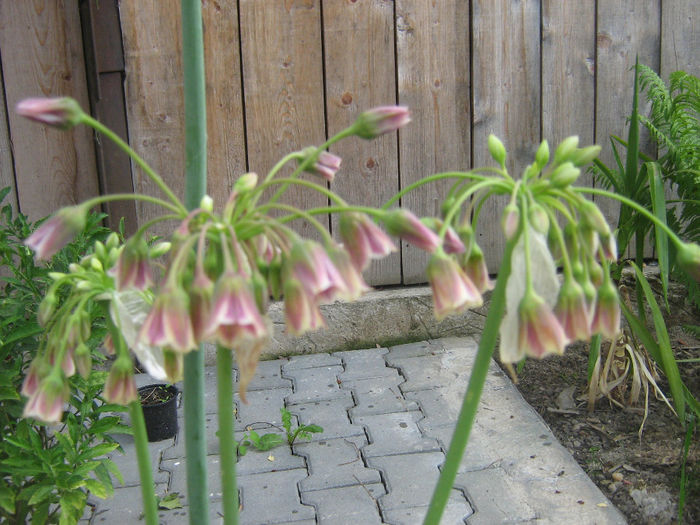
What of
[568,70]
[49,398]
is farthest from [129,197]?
[568,70]

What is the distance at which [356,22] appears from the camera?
350 centimetres

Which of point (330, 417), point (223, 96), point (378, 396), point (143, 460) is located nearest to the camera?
point (143, 460)

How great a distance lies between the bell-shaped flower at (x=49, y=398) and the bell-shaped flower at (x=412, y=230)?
1.40ft

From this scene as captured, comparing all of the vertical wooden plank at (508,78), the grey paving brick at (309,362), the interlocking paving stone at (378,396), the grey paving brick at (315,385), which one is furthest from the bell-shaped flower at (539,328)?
the vertical wooden plank at (508,78)

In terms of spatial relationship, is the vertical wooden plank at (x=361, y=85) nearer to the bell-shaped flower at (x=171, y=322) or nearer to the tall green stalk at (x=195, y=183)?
the tall green stalk at (x=195, y=183)

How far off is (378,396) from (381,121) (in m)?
2.49

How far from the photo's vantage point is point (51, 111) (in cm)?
78

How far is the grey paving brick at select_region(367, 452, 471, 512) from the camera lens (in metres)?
2.38

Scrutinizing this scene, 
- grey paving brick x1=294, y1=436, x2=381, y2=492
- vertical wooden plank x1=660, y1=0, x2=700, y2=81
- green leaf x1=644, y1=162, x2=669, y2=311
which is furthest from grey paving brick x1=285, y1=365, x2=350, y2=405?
vertical wooden plank x1=660, y1=0, x2=700, y2=81

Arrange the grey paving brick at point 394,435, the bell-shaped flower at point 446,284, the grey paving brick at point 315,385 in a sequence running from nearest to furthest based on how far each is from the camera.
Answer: the bell-shaped flower at point 446,284 → the grey paving brick at point 394,435 → the grey paving brick at point 315,385

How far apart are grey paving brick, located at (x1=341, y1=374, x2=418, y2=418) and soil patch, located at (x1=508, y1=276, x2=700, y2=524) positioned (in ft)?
1.79

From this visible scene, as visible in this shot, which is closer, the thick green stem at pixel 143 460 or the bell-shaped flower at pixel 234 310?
the bell-shaped flower at pixel 234 310

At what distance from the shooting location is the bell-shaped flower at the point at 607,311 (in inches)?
31.3

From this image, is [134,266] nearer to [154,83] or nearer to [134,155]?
[134,155]
